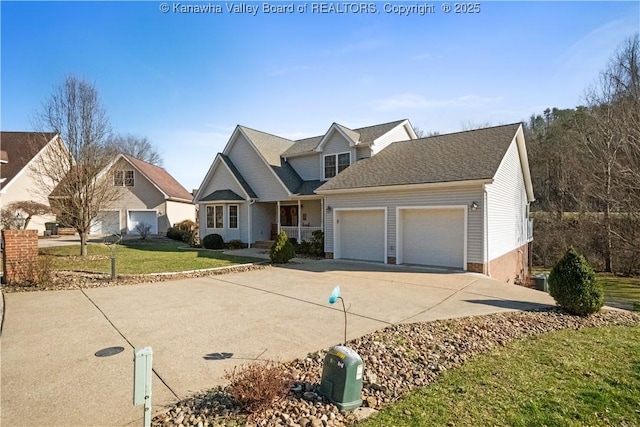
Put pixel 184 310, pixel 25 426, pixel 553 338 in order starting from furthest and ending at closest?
pixel 184 310 < pixel 553 338 < pixel 25 426

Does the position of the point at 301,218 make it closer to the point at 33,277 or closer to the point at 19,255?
the point at 33,277

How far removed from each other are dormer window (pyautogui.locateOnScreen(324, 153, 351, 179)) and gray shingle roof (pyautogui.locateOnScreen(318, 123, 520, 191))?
54.9 inches

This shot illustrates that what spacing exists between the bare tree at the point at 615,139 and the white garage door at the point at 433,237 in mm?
12935

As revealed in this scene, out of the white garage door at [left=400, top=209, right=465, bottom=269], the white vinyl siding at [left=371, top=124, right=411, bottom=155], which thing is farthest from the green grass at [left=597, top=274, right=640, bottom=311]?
the white vinyl siding at [left=371, top=124, right=411, bottom=155]

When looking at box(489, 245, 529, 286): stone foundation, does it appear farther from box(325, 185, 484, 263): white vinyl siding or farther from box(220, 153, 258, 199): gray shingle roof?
box(220, 153, 258, 199): gray shingle roof

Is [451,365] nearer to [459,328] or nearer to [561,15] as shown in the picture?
[459,328]

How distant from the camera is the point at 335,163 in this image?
18.9 meters

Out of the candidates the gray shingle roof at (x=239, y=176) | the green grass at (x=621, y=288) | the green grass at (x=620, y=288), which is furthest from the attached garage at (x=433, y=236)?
the gray shingle roof at (x=239, y=176)

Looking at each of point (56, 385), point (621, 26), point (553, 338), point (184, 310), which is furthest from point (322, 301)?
point (621, 26)

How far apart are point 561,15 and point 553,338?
389 inches

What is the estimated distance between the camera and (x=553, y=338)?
548cm

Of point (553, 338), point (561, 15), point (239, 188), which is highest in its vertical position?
point (561, 15)

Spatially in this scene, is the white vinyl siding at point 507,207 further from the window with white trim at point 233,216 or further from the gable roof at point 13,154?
the gable roof at point 13,154

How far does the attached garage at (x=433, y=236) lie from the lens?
40.2 feet
